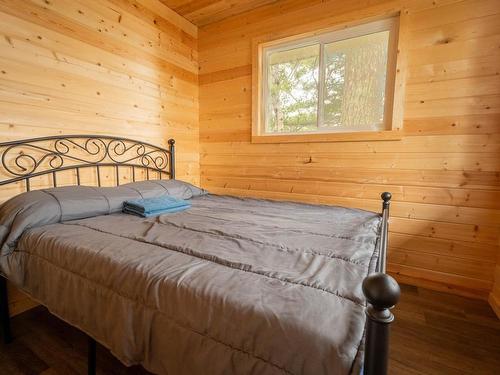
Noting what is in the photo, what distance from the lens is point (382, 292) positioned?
1.43 feet

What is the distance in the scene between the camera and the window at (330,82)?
211 centimetres

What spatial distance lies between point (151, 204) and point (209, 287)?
111 cm

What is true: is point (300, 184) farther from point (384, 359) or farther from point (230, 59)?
point (384, 359)

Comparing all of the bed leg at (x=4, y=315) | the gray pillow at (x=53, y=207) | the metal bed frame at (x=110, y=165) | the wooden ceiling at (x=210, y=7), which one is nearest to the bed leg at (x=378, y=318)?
the metal bed frame at (x=110, y=165)

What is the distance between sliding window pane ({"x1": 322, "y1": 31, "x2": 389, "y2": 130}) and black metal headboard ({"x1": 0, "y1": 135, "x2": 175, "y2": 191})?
5.36ft

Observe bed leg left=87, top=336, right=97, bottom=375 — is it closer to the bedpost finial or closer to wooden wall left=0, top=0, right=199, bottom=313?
wooden wall left=0, top=0, right=199, bottom=313

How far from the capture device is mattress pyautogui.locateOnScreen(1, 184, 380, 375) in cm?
59

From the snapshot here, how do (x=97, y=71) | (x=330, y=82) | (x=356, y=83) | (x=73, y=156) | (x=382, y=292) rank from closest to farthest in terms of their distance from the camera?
1. (x=382, y=292)
2. (x=73, y=156)
3. (x=97, y=71)
4. (x=356, y=83)
5. (x=330, y=82)

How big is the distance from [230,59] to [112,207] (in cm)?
197

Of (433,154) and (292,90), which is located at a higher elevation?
(292,90)

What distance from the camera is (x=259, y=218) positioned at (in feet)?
5.21

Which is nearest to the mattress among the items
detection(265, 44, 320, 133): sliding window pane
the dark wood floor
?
the dark wood floor

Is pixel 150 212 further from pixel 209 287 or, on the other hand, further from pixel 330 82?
pixel 330 82

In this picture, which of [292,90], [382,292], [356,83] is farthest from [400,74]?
[382,292]
